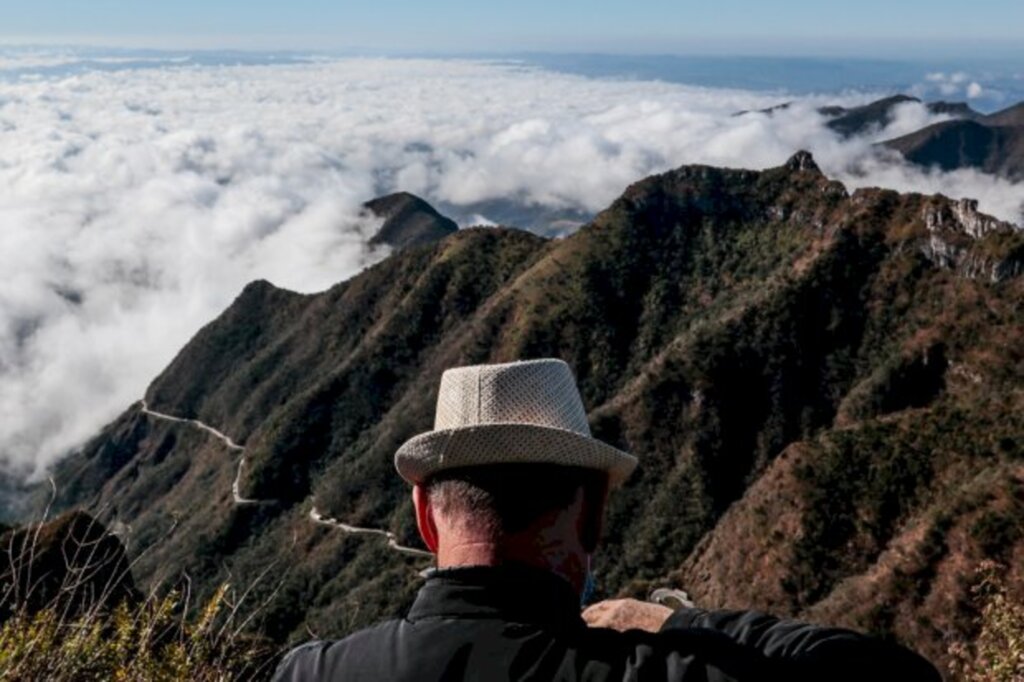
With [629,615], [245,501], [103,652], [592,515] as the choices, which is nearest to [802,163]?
[245,501]

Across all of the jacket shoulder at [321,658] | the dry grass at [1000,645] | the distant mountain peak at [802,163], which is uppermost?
the jacket shoulder at [321,658]

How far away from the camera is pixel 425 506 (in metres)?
3.71

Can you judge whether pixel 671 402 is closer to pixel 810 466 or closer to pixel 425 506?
pixel 810 466

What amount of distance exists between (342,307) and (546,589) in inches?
5229

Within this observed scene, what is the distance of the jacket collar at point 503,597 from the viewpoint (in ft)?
10.5

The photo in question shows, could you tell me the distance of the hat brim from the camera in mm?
3350

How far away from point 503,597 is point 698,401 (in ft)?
260

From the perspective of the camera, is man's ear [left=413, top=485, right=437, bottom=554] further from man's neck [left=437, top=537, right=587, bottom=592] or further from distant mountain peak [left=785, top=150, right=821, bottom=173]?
distant mountain peak [left=785, top=150, right=821, bottom=173]

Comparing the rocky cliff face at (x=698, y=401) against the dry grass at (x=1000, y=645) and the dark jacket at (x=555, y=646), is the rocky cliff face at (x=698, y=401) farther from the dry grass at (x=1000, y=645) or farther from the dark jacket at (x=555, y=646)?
the dry grass at (x=1000, y=645)

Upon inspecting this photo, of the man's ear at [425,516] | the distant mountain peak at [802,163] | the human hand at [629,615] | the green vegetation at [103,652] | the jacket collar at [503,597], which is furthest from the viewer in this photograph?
the distant mountain peak at [802,163]

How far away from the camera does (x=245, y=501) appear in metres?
106

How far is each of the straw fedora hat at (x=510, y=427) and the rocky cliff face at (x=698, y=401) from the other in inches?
152

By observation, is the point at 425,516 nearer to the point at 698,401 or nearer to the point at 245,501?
the point at 698,401

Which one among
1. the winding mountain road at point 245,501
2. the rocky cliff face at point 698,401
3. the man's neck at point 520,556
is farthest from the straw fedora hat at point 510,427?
the winding mountain road at point 245,501
